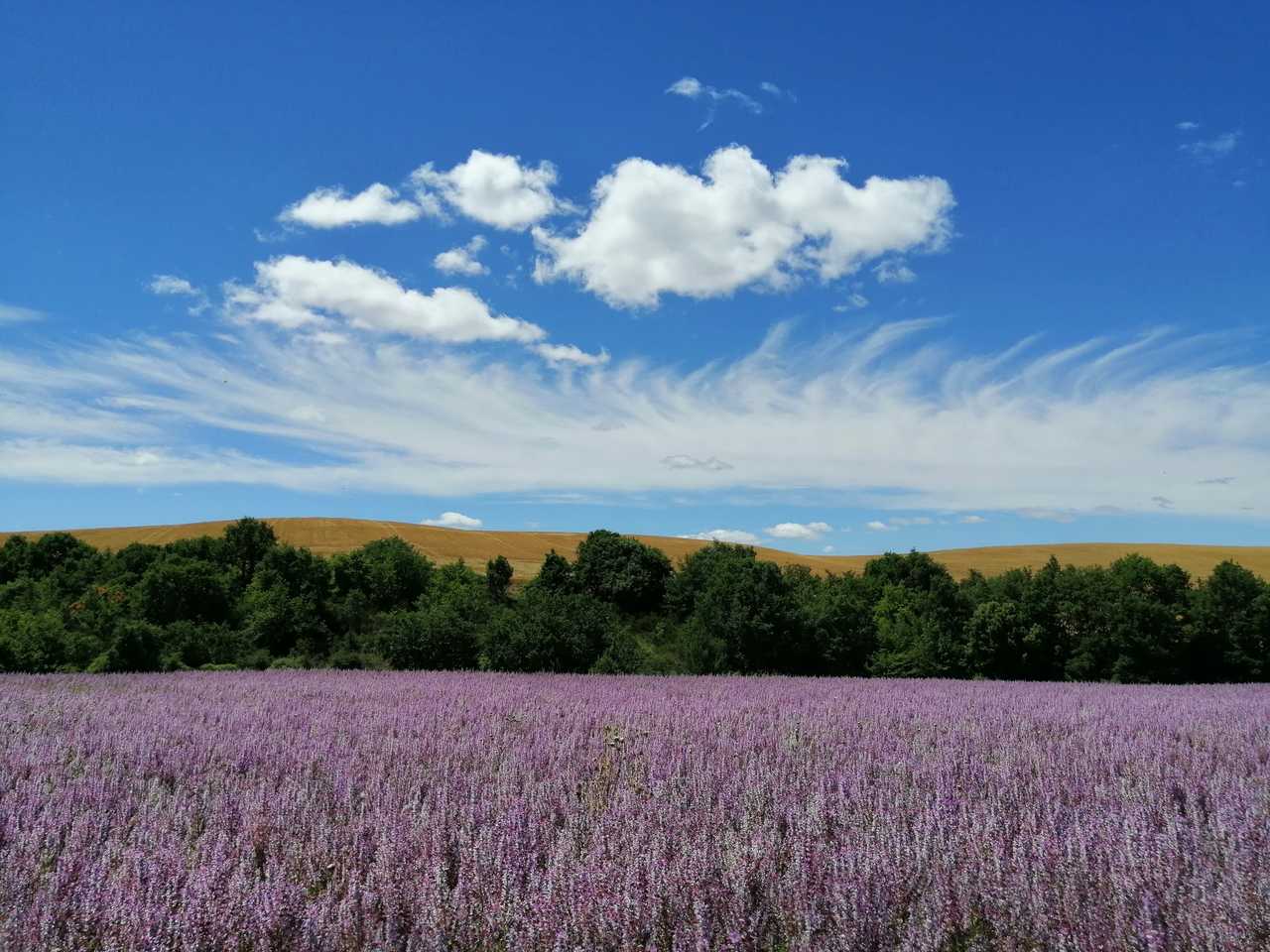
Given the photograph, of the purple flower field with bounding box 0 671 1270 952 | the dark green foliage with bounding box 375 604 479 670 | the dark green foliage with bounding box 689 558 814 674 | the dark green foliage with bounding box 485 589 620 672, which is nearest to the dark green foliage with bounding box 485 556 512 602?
the dark green foliage with bounding box 689 558 814 674

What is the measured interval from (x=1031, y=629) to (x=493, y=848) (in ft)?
80.6

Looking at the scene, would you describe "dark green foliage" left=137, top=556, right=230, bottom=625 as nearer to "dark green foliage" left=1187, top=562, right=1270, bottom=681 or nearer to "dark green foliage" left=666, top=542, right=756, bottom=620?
"dark green foliage" left=666, top=542, right=756, bottom=620

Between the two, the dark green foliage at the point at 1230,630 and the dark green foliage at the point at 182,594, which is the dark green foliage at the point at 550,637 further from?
the dark green foliage at the point at 1230,630

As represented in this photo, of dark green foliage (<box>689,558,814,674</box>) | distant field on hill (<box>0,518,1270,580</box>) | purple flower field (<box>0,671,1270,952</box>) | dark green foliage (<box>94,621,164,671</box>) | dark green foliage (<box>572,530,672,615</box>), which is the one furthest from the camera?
distant field on hill (<box>0,518,1270,580</box>)

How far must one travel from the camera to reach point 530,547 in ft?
199

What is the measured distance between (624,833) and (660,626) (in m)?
23.1

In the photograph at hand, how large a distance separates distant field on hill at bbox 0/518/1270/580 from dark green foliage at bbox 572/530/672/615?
15.6m

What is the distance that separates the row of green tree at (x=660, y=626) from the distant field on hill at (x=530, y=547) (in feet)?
63.6

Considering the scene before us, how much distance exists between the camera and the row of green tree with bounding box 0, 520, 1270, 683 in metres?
17.4

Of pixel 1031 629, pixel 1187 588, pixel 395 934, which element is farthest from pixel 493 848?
pixel 1187 588

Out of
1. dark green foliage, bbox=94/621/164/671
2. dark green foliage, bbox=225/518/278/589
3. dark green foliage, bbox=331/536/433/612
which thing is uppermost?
dark green foliage, bbox=225/518/278/589

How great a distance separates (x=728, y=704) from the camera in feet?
26.1

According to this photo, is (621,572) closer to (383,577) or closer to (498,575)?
(498,575)

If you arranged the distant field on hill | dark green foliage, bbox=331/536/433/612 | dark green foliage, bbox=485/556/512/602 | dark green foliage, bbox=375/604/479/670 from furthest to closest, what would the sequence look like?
the distant field on hill → dark green foliage, bbox=485/556/512/602 → dark green foliage, bbox=331/536/433/612 → dark green foliage, bbox=375/604/479/670
